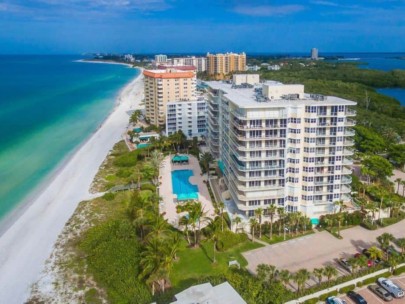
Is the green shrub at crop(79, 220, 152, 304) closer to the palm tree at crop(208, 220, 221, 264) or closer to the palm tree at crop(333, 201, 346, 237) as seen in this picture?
the palm tree at crop(208, 220, 221, 264)

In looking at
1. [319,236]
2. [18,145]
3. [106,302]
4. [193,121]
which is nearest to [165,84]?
[193,121]

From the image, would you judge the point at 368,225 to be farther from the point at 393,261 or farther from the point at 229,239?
the point at 229,239

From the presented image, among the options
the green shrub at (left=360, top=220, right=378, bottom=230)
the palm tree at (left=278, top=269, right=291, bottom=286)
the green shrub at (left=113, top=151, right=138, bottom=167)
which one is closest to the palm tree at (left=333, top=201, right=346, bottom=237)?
the green shrub at (left=360, top=220, right=378, bottom=230)

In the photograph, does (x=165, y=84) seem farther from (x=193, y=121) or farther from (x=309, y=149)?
(x=309, y=149)

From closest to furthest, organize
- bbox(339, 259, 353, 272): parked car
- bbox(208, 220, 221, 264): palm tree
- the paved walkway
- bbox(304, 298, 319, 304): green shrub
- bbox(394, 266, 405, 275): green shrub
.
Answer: bbox(304, 298, 319, 304): green shrub
bbox(394, 266, 405, 275): green shrub
bbox(339, 259, 353, 272): parked car
the paved walkway
bbox(208, 220, 221, 264): palm tree

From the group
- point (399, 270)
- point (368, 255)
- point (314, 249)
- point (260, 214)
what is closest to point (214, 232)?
point (260, 214)

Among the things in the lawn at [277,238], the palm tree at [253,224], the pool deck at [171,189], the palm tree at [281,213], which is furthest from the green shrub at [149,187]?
the palm tree at [281,213]
